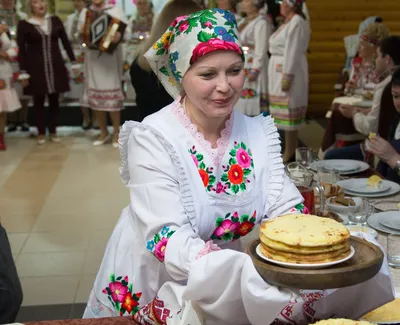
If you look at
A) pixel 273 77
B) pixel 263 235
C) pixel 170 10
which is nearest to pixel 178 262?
pixel 263 235

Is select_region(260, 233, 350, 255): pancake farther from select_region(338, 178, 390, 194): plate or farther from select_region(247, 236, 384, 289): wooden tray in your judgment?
select_region(338, 178, 390, 194): plate

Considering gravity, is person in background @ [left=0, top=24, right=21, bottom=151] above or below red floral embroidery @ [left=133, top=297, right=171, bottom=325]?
below

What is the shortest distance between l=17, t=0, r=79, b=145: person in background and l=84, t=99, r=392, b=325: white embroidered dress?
5795 millimetres

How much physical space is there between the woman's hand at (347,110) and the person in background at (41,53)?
381 centimetres

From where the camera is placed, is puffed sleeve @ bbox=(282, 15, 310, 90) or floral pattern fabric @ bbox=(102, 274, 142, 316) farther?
puffed sleeve @ bbox=(282, 15, 310, 90)

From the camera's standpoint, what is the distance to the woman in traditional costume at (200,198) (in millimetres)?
1322

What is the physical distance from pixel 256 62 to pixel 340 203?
4192mm

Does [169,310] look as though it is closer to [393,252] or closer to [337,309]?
[337,309]

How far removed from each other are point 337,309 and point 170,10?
6.39ft

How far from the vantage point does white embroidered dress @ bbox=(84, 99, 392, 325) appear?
1385 millimetres

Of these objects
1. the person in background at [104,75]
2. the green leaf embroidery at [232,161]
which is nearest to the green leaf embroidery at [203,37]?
the green leaf embroidery at [232,161]

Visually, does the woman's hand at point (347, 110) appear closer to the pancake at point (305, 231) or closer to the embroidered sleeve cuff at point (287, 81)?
the embroidered sleeve cuff at point (287, 81)

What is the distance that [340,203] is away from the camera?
2.34 meters

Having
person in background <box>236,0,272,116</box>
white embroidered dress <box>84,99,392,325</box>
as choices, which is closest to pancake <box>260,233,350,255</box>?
white embroidered dress <box>84,99,392,325</box>
